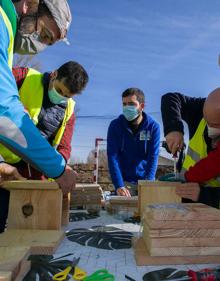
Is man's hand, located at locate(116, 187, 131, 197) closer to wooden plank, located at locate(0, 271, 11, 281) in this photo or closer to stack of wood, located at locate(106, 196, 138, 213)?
stack of wood, located at locate(106, 196, 138, 213)

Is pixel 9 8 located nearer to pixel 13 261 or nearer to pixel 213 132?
pixel 13 261

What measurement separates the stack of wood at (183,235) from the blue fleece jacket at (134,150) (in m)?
1.91

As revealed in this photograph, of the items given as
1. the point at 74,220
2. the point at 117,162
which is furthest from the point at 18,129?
the point at 117,162

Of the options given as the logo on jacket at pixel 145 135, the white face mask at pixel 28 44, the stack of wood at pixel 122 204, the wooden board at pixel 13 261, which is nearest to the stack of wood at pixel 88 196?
the stack of wood at pixel 122 204

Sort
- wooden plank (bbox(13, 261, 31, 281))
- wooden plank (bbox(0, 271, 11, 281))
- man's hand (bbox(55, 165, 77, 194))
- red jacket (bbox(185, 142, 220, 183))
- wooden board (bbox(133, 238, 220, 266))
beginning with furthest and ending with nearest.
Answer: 1. red jacket (bbox(185, 142, 220, 183))
2. man's hand (bbox(55, 165, 77, 194))
3. wooden board (bbox(133, 238, 220, 266))
4. wooden plank (bbox(13, 261, 31, 281))
5. wooden plank (bbox(0, 271, 11, 281))

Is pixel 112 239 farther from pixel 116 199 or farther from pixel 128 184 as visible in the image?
pixel 128 184

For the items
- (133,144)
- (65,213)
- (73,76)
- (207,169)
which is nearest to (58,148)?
(73,76)

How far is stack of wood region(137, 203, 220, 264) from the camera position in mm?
1233

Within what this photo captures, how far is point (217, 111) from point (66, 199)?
3.45ft

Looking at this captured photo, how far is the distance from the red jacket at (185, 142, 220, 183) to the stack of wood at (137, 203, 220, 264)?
19.6 inches

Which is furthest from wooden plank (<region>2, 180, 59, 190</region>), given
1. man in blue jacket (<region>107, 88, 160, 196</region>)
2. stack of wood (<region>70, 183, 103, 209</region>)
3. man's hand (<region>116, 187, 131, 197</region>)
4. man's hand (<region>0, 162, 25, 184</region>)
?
man in blue jacket (<region>107, 88, 160, 196</region>)

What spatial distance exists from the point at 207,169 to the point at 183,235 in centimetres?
60

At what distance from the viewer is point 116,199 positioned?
7.55ft

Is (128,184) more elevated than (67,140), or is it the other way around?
(67,140)
